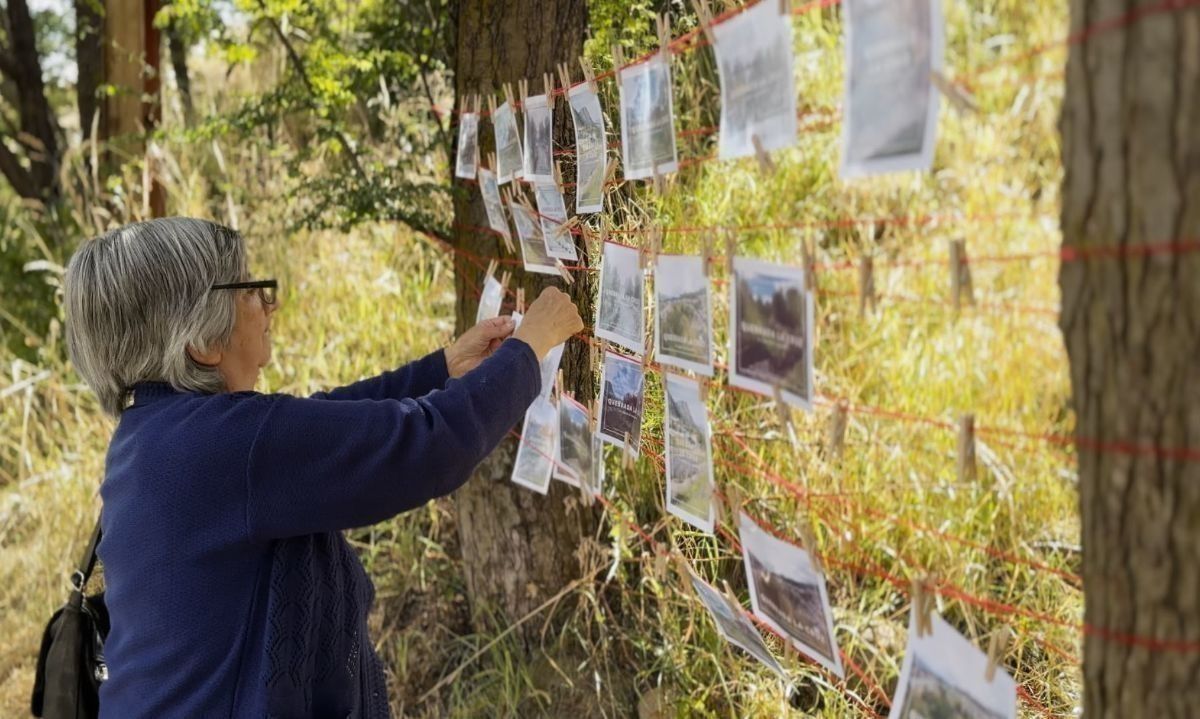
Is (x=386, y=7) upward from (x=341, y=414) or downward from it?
upward

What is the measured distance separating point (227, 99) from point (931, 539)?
4554 millimetres

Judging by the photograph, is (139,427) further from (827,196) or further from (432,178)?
(827,196)

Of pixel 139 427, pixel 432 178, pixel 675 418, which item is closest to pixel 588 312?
pixel 675 418

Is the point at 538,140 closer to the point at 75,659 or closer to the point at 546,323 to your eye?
the point at 546,323

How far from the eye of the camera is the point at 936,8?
125cm

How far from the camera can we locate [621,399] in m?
2.33

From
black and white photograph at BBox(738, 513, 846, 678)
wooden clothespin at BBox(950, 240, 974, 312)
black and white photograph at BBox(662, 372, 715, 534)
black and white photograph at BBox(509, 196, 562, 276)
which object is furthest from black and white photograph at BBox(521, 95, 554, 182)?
wooden clothespin at BBox(950, 240, 974, 312)

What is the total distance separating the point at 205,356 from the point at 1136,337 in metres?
1.46

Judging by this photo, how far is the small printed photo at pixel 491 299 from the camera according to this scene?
2867mm

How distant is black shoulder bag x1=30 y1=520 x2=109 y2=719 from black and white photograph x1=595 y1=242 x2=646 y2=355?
1132 mm

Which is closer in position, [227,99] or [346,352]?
[346,352]

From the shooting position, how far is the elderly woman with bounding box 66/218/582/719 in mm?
1818

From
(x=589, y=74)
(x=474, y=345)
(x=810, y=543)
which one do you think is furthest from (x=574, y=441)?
(x=810, y=543)

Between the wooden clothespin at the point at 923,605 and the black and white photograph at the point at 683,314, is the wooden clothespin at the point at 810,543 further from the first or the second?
the black and white photograph at the point at 683,314
